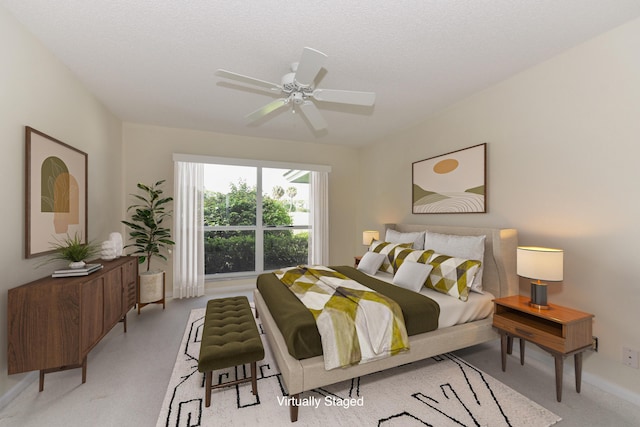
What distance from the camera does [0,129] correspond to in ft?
5.97

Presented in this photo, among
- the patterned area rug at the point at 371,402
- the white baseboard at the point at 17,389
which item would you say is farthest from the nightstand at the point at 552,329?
the white baseboard at the point at 17,389

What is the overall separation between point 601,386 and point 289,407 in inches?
96.4

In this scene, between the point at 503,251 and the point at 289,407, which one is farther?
the point at 503,251

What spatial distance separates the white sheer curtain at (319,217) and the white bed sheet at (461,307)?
8.88ft

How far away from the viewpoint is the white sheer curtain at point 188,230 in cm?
422

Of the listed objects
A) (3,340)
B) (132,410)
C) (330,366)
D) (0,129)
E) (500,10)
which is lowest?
(132,410)

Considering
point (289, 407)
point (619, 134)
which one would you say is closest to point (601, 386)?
point (619, 134)

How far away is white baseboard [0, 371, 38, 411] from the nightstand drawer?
12.7ft

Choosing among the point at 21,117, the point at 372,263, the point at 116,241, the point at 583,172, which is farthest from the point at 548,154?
the point at 116,241

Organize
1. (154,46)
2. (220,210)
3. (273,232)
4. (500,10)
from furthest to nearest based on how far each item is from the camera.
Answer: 1. (273,232)
2. (220,210)
3. (154,46)
4. (500,10)

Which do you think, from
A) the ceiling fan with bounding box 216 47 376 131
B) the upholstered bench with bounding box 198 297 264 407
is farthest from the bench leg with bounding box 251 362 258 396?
the ceiling fan with bounding box 216 47 376 131

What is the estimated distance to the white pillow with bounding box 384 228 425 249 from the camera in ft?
11.2

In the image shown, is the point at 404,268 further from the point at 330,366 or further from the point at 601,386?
the point at 601,386

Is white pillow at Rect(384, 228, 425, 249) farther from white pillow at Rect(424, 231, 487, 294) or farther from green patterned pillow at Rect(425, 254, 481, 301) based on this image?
green patterned pillow at Rect(425, 254, 481, 301)
